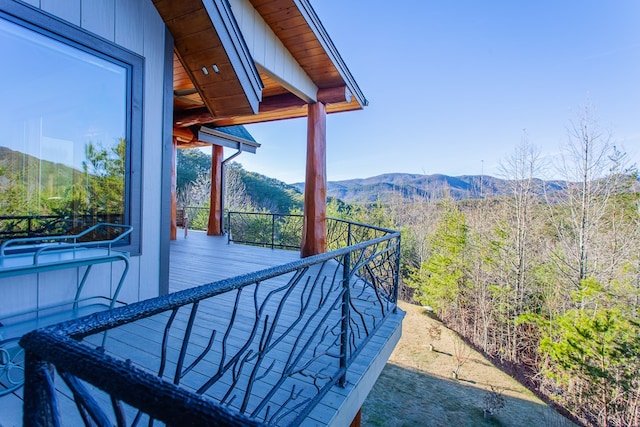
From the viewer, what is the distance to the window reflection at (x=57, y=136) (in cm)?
199

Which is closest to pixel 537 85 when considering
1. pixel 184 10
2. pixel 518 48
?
pixel 518 48

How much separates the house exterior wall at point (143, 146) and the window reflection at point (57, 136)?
0.20 m

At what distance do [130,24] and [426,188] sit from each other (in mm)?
17037

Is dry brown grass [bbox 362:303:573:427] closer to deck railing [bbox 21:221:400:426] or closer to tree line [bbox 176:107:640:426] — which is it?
tree line [bbox 176:107:640:426]

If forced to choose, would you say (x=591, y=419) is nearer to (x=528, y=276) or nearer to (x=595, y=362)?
(x=595, y=362)

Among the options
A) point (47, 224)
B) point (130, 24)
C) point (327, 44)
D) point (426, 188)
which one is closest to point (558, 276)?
point (426, 188)

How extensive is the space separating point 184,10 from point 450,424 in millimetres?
8418

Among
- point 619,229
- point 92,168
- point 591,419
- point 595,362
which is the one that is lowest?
point 591,419

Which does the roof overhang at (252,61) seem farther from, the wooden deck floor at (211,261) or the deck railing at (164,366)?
the deck railing at (164,366)

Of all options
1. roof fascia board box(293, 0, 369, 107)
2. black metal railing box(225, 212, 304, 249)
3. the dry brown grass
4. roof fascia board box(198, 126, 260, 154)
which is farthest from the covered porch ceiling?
the dry brown grass

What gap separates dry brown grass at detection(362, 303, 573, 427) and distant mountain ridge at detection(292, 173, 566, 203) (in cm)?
680

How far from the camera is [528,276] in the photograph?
10977 mm

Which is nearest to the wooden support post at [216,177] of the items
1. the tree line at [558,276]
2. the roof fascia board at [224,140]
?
the roof fascia board at [224,140]

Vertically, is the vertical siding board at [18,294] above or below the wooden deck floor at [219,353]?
above
